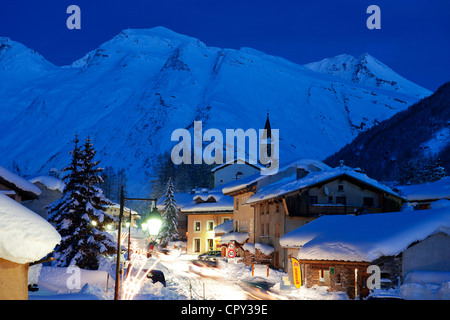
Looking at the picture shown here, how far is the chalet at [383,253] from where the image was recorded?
28.8 metres

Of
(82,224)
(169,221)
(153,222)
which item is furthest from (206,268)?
(153,222)

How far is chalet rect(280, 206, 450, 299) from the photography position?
28.8 metres

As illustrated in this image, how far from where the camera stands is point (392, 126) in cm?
14188

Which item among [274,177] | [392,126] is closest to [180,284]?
[274,177]

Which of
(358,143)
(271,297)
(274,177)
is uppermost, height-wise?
(358,143)

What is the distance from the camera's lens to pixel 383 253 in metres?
28.6

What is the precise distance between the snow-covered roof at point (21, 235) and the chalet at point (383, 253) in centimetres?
2199

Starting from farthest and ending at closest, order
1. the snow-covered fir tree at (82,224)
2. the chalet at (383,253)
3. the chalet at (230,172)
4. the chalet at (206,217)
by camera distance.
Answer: the chalet at (230,172)
the chalet at (206,217)
the snow-covered fir tree at (82,224)
the chalet at (383,253)

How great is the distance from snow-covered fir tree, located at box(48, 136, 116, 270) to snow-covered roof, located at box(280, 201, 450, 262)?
12776 mm

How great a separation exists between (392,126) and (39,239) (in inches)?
5545

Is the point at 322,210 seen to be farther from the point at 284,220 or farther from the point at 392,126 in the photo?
the point at 392,126

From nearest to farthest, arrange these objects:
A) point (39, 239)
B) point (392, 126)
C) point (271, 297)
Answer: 1. point (39, 239)
2. point (271, 297)
3. point (392, 126)

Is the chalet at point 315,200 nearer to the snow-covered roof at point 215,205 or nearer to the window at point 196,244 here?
the snow-covered roof at point 215,205

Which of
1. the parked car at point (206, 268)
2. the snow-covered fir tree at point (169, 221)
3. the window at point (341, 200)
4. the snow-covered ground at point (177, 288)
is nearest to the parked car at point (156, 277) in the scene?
the snow-covered ground at point (177, 288)
